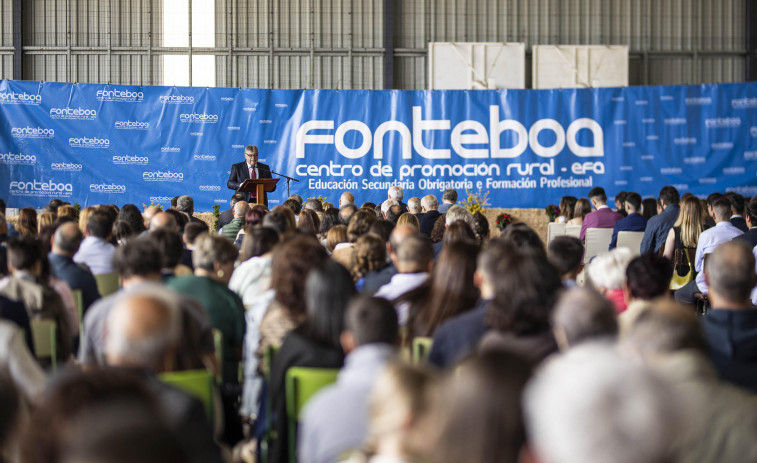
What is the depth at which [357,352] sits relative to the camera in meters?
2.40

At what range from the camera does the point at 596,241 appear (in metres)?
8.64

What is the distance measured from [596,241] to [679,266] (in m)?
1.66

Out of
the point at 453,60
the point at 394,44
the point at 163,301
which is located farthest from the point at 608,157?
the point at 163,301

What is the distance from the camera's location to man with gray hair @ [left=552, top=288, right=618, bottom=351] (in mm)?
2338

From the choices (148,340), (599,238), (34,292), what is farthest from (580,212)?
(148,340)

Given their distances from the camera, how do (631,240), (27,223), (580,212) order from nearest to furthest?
(27,223), (631,240), (580,212)

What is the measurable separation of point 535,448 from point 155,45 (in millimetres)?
15331

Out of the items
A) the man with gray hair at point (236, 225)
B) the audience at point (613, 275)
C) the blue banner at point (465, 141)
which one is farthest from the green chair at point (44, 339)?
the blue banner at point (465, 141)

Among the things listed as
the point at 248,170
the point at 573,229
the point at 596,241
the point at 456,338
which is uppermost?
the point at 248,170

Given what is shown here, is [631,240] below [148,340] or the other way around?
the other way around

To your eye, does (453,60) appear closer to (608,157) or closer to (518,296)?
(608,157)

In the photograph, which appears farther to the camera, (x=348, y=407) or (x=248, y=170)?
(x=248, y=170)

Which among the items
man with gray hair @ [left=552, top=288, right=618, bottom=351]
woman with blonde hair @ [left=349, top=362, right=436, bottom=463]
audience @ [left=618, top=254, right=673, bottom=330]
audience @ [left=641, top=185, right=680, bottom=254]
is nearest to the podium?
audience @ [left=641, top=185, right=680, bottom=254]

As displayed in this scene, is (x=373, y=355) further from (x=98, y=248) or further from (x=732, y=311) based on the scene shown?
(x=98, y=248)
